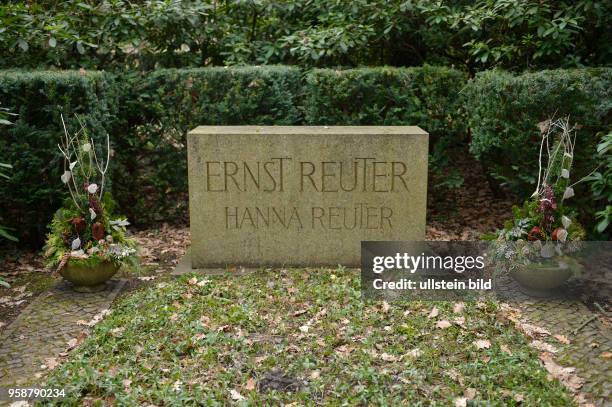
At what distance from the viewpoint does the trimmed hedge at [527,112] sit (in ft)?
21.0

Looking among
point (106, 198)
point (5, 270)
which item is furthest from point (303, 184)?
point (5, 270)

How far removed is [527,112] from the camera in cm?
675

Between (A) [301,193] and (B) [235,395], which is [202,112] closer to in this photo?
(A) [301,193]

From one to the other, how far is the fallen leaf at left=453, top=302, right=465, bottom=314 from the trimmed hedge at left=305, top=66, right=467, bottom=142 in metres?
2.92

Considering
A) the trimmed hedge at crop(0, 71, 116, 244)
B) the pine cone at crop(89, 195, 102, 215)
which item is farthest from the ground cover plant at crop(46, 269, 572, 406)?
the trimmed hedge at crop(0, 71, 116, 244)

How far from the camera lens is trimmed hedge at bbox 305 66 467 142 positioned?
7633mm

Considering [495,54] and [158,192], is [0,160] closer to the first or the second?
[158,192]

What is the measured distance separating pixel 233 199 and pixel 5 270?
2538mm

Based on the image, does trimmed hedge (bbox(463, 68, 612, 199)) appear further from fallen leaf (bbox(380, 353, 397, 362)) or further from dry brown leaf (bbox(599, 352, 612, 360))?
fallen leaf (bbox(380, 353, 397, 362))

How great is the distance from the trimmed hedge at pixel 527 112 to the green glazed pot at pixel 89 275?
423 cm

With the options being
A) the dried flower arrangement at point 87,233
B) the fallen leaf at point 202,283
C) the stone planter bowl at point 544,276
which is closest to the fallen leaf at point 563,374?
the stone planter bowl at point 544,276

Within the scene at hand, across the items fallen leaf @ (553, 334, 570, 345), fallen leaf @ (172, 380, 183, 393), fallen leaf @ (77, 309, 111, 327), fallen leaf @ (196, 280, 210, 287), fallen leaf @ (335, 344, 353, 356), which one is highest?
fallen leaf @ (196, 280, 210, 287)

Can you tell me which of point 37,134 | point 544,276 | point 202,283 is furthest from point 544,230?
point 37,134

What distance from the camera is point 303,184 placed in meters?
6.24
